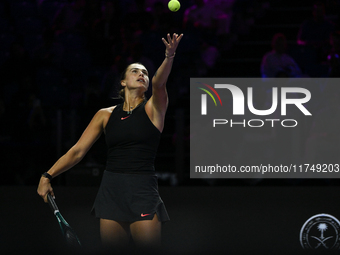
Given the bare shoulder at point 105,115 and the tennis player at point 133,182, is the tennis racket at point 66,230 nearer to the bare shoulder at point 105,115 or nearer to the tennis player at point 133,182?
the tennis player at point 133,182

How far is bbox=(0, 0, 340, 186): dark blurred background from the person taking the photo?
6000 mm

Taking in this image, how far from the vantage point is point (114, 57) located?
750 cm

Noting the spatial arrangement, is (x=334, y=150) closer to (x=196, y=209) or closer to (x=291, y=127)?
(x=291, y=127)

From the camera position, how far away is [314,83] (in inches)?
227

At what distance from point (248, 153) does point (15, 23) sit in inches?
207

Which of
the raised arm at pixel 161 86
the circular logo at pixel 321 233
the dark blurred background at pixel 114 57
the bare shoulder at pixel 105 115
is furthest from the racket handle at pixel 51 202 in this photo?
the dark blurred background at pixel 114 57

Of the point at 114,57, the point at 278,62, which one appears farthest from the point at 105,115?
the point at 114,57

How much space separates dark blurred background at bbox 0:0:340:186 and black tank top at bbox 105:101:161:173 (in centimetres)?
323

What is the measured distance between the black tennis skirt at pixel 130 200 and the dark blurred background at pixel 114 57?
3.23 metres

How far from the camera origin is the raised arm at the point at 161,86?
2232 millimetres

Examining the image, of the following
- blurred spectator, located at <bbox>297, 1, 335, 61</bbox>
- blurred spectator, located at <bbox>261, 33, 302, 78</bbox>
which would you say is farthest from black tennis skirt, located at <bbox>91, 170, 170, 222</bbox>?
blurred spectator, located at <bbox>297, 1, 335, 61</bbox>

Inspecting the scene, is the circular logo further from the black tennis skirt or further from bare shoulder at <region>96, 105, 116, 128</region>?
bare shoulder at <region>96, 105, 116, 128</region>

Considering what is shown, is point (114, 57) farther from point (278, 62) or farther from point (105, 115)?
point (105, 115)

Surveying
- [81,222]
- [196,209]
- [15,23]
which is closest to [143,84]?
[81,222]
